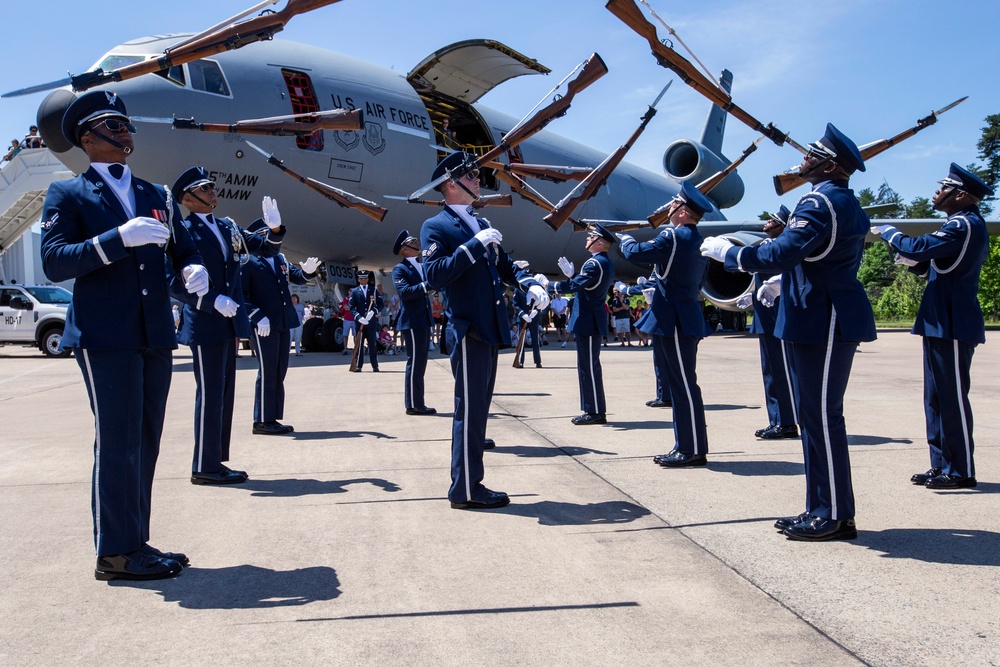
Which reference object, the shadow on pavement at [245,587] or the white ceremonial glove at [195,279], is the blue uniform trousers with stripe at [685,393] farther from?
the white ceremonial glove at [195,279]

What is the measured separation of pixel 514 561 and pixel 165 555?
54.0 inches

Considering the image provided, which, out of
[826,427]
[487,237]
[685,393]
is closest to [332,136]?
[685,393]

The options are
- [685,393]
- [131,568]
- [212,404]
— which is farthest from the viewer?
[685,393]

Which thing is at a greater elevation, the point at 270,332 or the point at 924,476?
the point at 270,332

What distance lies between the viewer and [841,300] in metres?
3.70

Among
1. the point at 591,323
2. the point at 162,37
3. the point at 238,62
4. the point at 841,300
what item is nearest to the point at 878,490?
the point at 841,300

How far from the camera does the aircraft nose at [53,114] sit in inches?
398

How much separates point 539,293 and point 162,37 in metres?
10.1

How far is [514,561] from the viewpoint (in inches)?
132

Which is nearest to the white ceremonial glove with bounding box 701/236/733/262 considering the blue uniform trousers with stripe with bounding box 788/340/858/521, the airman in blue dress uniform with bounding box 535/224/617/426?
the blue uniform trousers with stripe with bounding box 788/340/858/521

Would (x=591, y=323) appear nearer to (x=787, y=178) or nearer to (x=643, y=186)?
(x=787, y=178)

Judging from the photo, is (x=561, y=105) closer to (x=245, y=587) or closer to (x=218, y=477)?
(x=218, y=477)

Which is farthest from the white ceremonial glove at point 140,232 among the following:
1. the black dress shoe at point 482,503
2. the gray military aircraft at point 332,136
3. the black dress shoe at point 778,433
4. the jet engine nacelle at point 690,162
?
the jet engine nacelle at point 690,162

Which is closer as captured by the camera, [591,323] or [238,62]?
[591,323]
